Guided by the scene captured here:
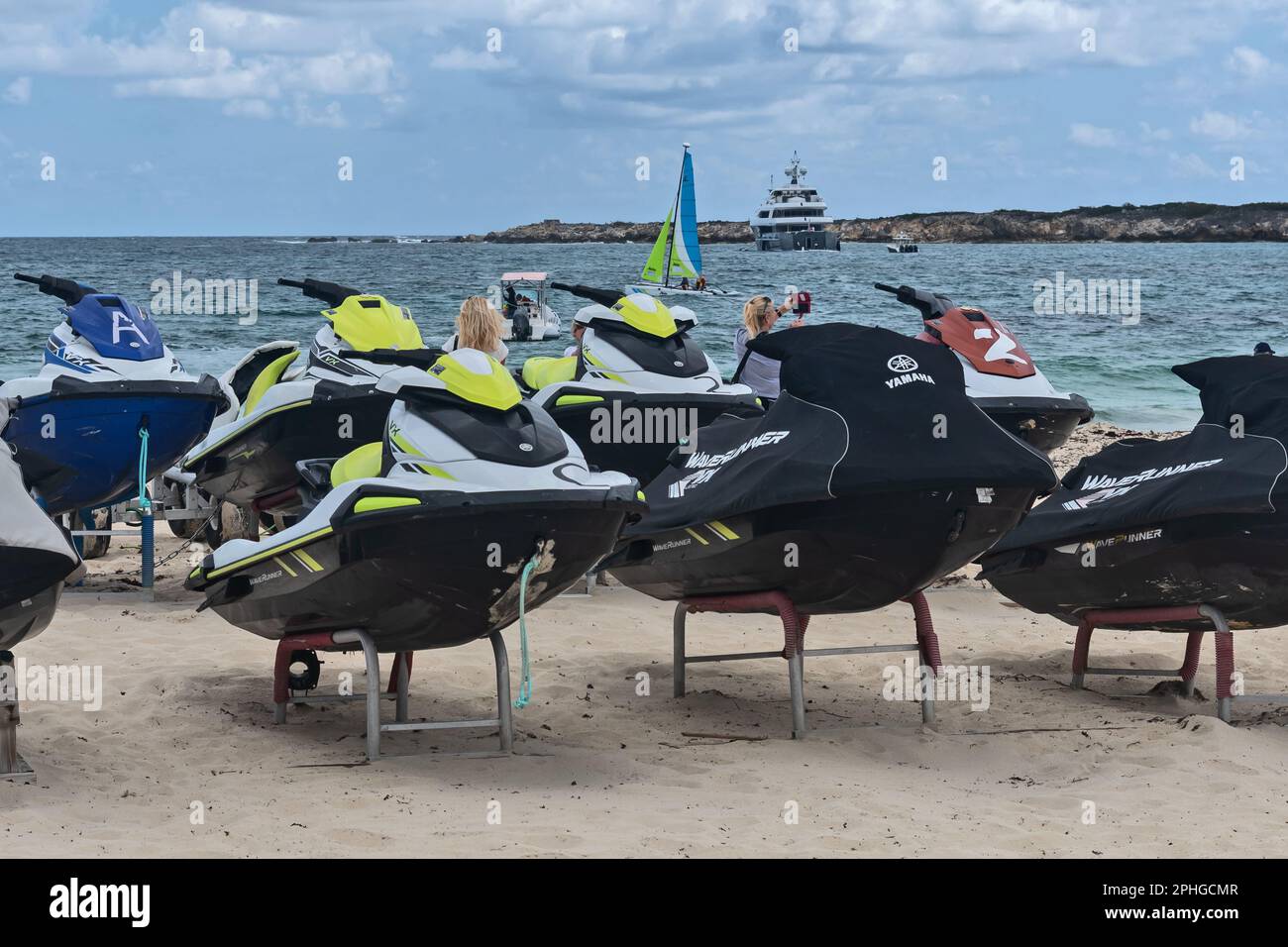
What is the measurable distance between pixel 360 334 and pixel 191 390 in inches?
40.9

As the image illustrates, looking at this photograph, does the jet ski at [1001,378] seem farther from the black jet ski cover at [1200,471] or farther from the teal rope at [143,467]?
the teal rope at [143,467]

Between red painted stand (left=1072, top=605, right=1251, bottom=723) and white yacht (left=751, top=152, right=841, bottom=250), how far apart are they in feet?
356

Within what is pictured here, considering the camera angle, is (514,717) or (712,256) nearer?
(514,717)

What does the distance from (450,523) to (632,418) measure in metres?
3.52

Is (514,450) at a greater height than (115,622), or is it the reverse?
(514,450)

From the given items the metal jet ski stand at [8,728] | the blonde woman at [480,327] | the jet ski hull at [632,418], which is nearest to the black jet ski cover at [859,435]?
the blonde woman at [480,327]

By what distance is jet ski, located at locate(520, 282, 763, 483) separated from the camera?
366 inches

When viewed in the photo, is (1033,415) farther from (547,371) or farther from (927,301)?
(547,371)

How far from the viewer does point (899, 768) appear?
6523mm

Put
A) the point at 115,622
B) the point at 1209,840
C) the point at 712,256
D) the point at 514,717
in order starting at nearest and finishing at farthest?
the point at 1209,840 < the point at 514,717 < the point at 115,622 < the point at 712,256

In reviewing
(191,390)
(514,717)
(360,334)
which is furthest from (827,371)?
(191,390)

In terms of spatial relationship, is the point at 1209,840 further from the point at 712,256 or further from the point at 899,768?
the point at 712,256
